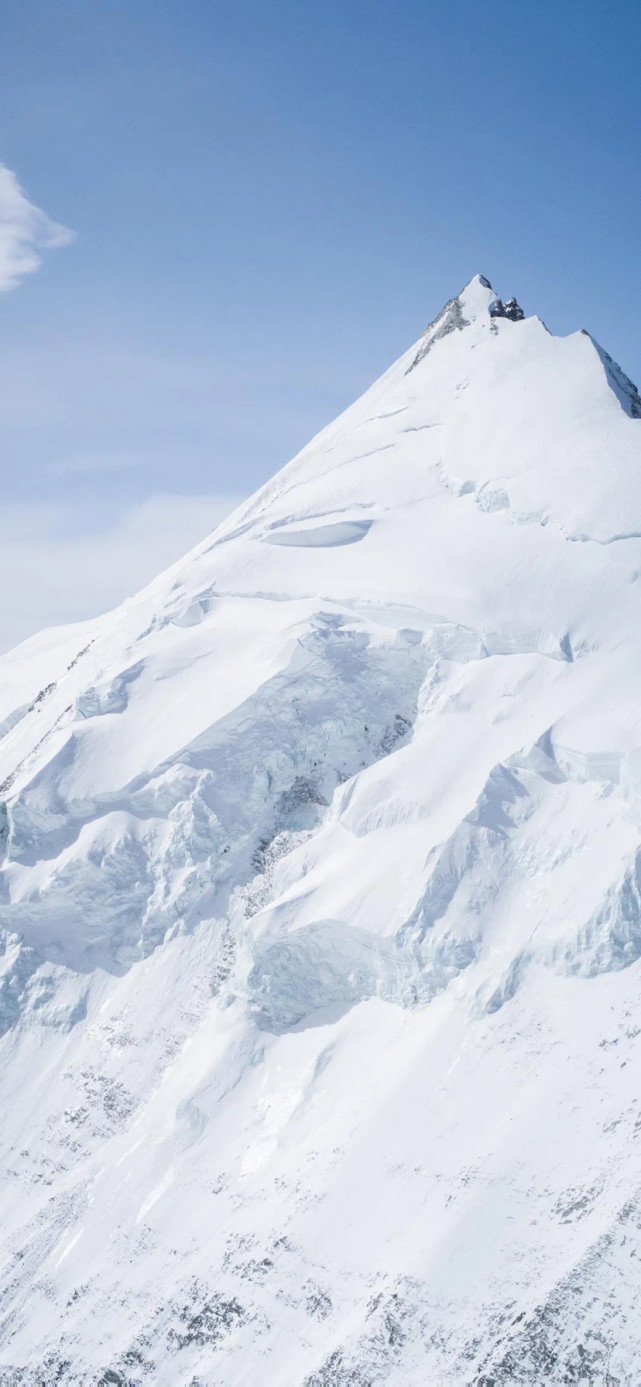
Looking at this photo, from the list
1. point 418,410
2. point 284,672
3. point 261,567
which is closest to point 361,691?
point 284,672

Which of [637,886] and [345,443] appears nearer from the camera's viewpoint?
[637,886]

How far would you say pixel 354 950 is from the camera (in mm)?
56344

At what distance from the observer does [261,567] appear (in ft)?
269

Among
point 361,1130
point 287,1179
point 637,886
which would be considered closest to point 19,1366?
point 287,1179

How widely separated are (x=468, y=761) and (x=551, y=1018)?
16.9 metres

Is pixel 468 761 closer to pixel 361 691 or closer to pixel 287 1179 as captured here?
pixel 361 691

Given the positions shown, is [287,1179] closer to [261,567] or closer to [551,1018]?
[551,1018]

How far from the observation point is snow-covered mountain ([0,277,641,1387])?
4416cm

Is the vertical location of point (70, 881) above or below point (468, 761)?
above

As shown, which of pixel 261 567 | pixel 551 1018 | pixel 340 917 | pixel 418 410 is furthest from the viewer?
pixel 418 410

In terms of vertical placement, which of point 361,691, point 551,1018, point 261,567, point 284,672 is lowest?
point 551,1018

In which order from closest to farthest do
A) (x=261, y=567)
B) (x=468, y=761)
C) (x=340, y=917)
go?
(x=340, y=917) < (x=468, y=761) < (x=261, y=567)

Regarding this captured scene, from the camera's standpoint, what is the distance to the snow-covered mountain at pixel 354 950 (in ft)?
145

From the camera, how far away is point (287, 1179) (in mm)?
50281
